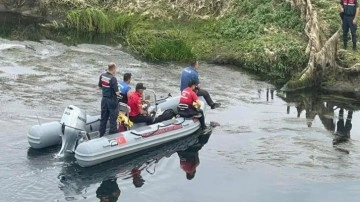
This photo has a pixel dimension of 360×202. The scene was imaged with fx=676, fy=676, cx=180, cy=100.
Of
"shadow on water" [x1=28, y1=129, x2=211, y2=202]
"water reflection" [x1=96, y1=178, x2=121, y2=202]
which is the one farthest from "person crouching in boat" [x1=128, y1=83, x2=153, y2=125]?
"water reflection" [x1=96, y1=178, x2=121, y2=202]

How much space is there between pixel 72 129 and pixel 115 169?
125 cm

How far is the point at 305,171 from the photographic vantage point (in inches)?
577

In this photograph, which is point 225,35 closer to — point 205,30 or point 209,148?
point 205,30

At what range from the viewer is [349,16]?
21.7m

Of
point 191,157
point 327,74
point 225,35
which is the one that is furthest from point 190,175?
point 225,35

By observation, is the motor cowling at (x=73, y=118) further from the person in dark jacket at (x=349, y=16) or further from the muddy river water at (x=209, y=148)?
the person in dark jacket at (x=349, y=16)

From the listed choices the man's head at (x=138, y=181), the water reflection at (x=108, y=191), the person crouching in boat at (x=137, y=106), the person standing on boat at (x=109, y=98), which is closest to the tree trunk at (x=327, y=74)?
the person crouching in boat at (x=137, y=106)

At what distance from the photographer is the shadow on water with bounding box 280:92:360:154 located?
17672mm

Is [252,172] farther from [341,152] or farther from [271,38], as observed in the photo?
[271,38]

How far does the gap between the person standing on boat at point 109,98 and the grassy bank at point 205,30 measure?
354 inches

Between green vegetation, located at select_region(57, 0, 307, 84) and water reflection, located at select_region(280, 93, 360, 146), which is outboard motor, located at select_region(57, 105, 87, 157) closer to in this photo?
water reflection, located at select_region(280, 93, 360, 146)

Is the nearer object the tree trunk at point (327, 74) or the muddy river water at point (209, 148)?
the muddy river water at point (209, 148)

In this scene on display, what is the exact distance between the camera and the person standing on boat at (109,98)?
14406mm

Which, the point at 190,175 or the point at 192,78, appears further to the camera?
the point at 192,78
